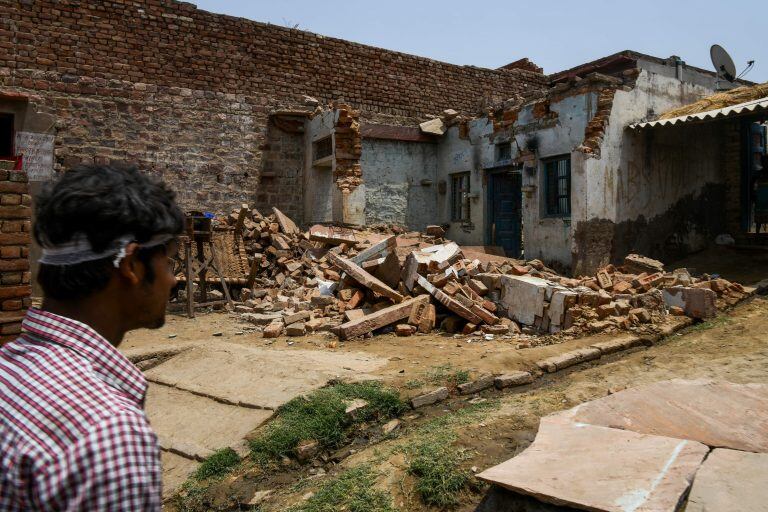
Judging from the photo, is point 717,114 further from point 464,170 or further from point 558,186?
point 464,170

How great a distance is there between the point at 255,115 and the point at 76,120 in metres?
4.17

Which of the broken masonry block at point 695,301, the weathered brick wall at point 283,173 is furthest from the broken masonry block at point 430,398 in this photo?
the weathered brick wall at point 283,173

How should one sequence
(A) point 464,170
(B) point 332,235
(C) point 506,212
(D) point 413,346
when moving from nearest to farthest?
(D) point 413,346
(B) point 332,235
(C) point 506,212
(A) point 464,170

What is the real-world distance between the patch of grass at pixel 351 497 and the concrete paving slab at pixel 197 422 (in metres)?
1.28

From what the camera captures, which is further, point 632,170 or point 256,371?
point 632,170

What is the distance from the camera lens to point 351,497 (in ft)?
12.0

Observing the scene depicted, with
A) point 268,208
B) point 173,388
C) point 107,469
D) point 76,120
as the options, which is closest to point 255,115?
point 268,208

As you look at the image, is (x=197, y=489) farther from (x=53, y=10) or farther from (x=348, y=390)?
(x=53, y=10)

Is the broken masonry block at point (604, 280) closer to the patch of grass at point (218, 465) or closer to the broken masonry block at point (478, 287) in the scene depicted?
the broken masonry block at point (478, 287)

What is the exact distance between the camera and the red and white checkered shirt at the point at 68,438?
1.00 meters

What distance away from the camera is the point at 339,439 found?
15.6ft

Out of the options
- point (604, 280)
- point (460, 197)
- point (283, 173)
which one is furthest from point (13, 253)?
point (460, 197)

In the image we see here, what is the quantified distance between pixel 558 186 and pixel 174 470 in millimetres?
9972

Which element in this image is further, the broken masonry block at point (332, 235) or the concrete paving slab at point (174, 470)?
the broken masonry block at point (332, 235)
